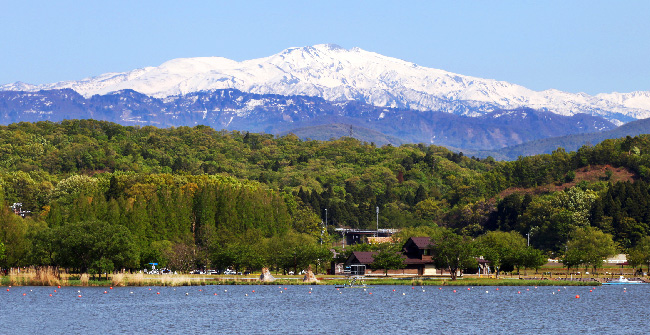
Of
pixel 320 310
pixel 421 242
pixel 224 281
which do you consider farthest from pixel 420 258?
pixel 320 310

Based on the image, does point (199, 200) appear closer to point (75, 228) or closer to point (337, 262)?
point (337, 262)

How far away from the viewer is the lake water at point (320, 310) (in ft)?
237

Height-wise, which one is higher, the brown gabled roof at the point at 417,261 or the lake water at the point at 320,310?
the brown gabled roof at the point at 417,261

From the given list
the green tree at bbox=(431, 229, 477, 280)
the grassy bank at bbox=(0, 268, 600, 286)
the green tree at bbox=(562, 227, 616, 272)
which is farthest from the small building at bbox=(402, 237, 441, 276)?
the green tree at bbox=(562, 227, 616, 272)

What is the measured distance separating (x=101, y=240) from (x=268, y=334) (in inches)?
1796

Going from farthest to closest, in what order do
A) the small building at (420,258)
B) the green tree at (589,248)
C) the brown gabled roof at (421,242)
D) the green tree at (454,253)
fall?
the small building at (420,258)
the brown gabled roof at (421,242)
the green tree at (589,248)
the green tree at (454,253)

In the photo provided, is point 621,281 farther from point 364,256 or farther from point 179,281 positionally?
point 179,281

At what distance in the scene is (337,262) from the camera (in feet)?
471

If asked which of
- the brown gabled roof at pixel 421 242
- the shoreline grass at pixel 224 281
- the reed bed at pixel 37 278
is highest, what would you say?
the brown gabled roof at pixel 421 242

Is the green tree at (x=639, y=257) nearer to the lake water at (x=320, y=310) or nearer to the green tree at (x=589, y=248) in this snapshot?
the green tree at (x=589, y=248)

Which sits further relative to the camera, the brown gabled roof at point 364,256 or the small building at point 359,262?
the small building at point 359,262

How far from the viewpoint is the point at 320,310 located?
280 feet

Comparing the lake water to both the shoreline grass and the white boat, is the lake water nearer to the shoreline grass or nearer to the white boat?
the shoreline grass

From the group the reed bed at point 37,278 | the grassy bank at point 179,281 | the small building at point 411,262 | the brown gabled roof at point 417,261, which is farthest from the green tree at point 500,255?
the reed bed at point 37,278
